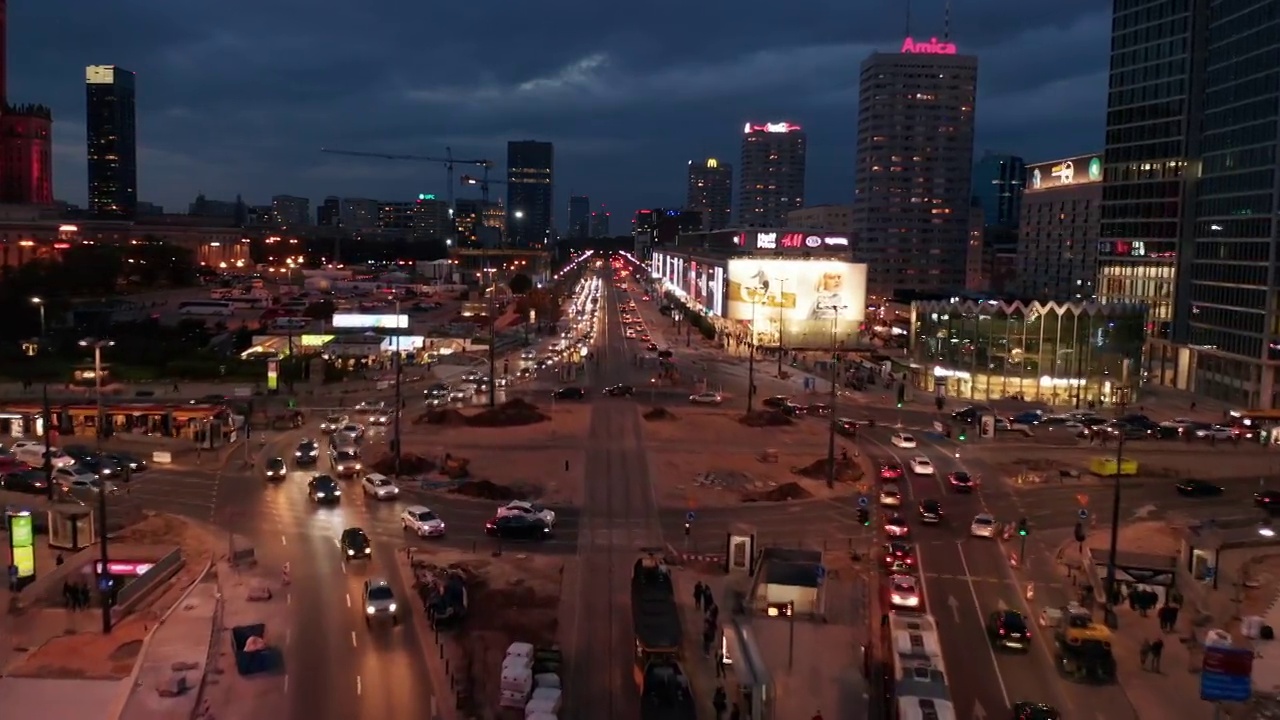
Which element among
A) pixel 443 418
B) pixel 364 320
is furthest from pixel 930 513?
pixel 364 320

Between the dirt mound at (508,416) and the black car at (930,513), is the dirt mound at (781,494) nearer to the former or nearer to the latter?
the black car at (930,513)

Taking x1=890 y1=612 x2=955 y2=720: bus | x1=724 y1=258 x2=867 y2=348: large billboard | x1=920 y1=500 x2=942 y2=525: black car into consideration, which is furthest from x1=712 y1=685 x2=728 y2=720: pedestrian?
x1=724 y1=258 x2=867 y2=348: large billboard

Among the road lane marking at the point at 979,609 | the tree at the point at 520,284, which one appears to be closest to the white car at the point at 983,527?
the road lane marking at the point at 979,609

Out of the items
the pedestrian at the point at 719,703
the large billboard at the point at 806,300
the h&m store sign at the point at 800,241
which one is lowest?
the pedestrian at the point at 719,703

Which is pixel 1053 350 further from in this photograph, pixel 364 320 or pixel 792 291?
pixel 364 320

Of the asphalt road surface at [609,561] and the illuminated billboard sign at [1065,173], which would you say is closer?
the asphalt road surface at [609,561]

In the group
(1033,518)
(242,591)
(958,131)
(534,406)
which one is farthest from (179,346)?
(958,131)
